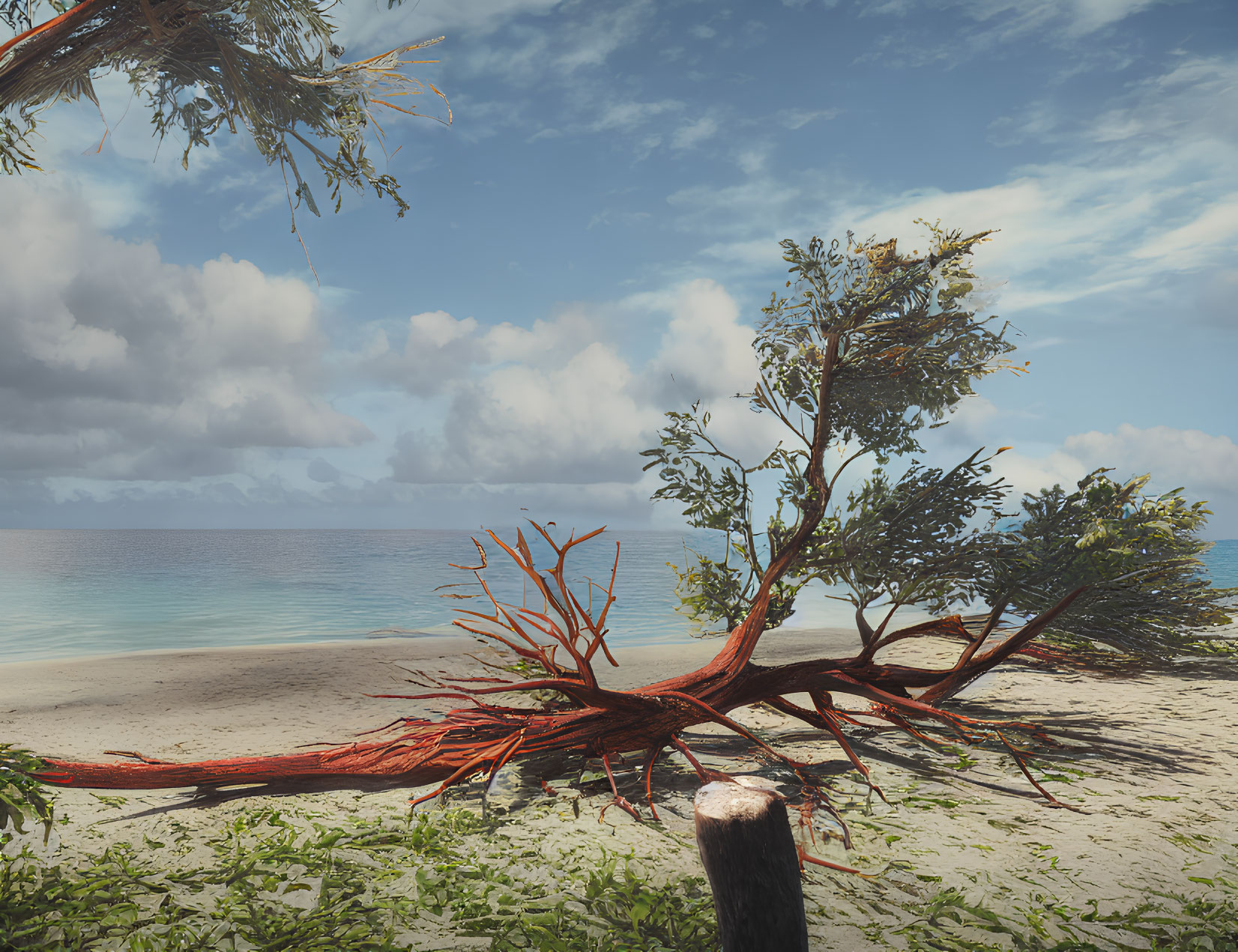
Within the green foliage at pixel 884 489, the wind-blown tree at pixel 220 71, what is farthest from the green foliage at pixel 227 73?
the green foliage at pixel 884 489

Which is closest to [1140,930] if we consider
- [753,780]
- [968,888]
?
[968,888]

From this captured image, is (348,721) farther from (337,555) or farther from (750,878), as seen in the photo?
(337,555)

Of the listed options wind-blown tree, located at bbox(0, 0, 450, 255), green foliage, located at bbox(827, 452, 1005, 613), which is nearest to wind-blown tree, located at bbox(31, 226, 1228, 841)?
green foliage, located at bbox(827, 452, 1005, 613)

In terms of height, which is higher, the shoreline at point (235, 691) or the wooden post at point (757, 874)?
the wooden post at point (757, 874)

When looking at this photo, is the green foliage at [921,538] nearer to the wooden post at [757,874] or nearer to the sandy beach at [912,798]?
the sandy beach at [912,798]

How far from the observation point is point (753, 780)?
291cm

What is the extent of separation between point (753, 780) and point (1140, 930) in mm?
1941

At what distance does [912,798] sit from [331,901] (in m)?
3.71

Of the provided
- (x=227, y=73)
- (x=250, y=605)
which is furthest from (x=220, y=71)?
(x=250, y=605)

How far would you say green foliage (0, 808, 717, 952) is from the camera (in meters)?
3.08

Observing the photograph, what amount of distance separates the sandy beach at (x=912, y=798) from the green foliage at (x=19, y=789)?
1.18m

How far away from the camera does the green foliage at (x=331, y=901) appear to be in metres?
3.08

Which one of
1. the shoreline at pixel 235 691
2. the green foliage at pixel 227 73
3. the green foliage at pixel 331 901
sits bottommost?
the shoreline at pixel 235 691

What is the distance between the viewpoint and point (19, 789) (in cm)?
302
